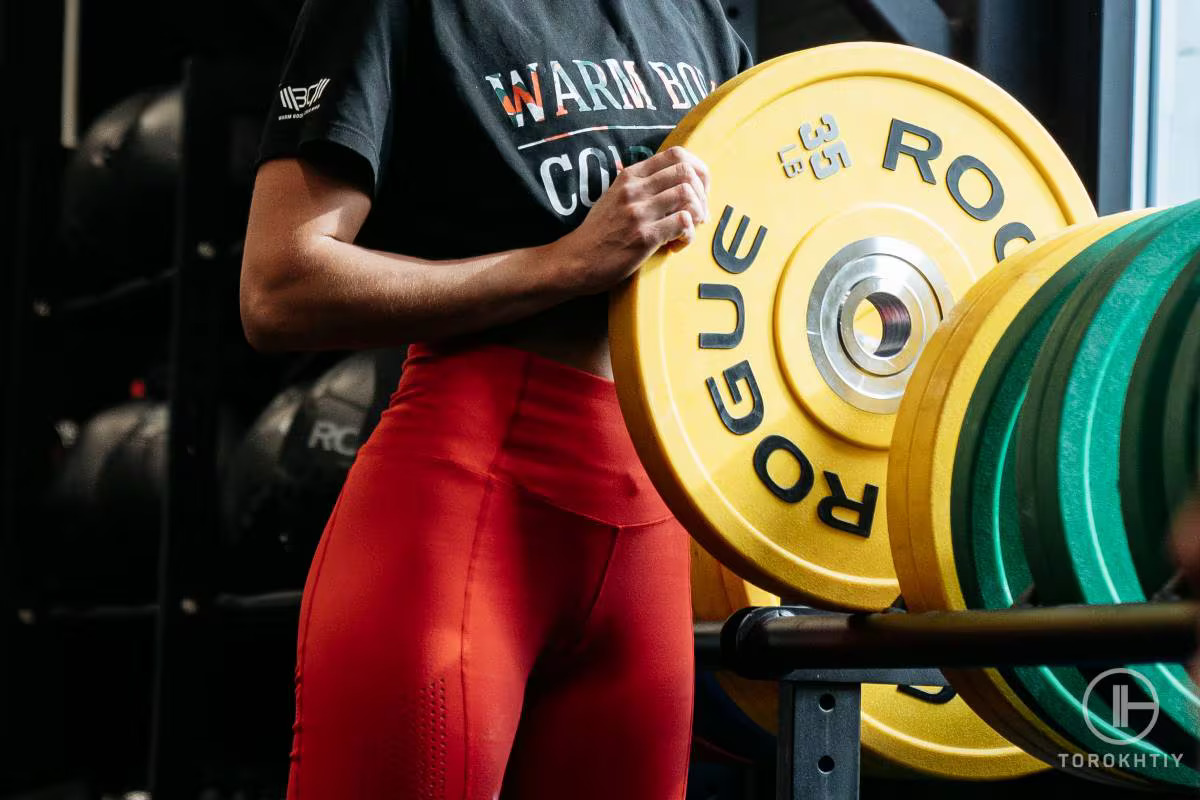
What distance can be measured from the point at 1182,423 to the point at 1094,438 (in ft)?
0.48

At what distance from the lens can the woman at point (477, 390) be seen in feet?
3.95

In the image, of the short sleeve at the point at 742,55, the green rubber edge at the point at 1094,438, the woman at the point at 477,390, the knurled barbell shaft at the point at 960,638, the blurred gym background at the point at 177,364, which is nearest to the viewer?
the knurled barbell shaft at the point at 960,638

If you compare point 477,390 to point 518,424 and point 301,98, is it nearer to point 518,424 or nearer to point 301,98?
point 518,424

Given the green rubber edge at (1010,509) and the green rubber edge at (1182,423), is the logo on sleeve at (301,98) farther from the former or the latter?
the green rubber edge at (1182,423)

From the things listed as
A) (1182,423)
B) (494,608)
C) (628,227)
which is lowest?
(494,608)

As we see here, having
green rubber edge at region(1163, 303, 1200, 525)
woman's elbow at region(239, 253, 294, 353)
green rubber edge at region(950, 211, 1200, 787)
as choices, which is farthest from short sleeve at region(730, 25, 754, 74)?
green rubber edge at region(1163, 303, 1200, 525)

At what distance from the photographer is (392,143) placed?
1.29 metres

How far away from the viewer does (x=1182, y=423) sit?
0.99 metres

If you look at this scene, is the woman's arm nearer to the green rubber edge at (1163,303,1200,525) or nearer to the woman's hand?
the woman's hand

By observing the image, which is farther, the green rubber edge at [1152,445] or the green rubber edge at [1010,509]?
the green rubber edge at [1010,509]

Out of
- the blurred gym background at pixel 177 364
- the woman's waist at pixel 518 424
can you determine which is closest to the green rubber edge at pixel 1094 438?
the woman's waist at pixel 518 424

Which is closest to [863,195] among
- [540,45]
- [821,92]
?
[821,92]

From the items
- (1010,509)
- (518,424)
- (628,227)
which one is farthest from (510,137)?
(1010,509)

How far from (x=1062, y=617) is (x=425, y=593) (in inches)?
20.4
